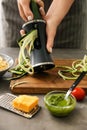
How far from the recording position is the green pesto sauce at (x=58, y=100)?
38.5 inches

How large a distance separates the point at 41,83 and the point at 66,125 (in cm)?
26

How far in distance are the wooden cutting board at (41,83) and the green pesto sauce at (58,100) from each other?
103 millimetres

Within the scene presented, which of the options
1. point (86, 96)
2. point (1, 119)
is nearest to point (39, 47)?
point (86, 96)

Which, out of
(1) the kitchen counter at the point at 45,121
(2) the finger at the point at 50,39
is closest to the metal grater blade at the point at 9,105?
(1) the kitchen counter at the point at 45,121

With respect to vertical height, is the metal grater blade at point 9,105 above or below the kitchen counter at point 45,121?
above

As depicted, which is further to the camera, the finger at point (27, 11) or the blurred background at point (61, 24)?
the blurred background at point (61, 24)

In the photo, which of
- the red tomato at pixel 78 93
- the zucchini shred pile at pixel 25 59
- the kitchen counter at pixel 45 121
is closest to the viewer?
the kitchen counter at pixel 45 121

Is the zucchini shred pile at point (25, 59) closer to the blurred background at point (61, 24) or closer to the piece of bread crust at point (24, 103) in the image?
the piece of bread crust at point (24, 103)

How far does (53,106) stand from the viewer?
3.13 feet

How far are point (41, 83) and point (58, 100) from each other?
17cm

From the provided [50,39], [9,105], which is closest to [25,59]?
[50,39]

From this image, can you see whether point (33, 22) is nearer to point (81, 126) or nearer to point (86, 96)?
point (86, 96)

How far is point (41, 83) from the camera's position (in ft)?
3.77

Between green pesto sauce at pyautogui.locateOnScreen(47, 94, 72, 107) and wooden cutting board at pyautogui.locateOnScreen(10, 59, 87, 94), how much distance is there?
10cm
